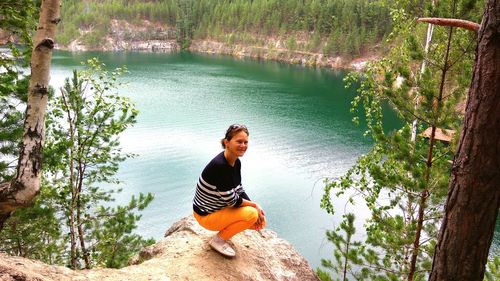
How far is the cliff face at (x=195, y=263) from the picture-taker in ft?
13.9

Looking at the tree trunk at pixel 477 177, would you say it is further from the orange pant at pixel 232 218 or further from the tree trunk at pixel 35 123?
the tree trunk at pixel 35 123

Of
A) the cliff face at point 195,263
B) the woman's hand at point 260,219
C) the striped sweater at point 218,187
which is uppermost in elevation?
the striped sweater at point 218,187

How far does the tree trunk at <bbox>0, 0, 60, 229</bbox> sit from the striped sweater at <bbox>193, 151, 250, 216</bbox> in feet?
5.65

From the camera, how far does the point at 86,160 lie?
988 cm

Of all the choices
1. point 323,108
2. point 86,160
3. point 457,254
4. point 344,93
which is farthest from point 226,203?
point 344,93

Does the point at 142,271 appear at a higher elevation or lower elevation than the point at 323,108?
higher

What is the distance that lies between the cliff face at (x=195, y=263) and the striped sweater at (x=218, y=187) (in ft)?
2.43

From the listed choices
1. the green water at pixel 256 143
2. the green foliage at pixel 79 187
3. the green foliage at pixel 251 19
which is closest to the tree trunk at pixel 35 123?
the green foliage at pixel 79 187

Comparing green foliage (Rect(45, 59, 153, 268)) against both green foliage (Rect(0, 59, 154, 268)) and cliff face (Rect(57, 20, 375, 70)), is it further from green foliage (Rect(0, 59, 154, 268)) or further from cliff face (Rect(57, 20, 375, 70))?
cliff face (Rect(57, 20, 375, 70))

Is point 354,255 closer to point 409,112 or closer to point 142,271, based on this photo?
point 409,112

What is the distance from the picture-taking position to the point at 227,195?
4.54m

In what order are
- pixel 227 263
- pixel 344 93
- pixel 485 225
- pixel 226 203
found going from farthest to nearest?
pixel 344 93, pixel 227 263, pixel 226 203, pixel 485 225

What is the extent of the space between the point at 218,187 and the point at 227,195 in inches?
5.5

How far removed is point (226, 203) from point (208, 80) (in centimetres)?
5322
